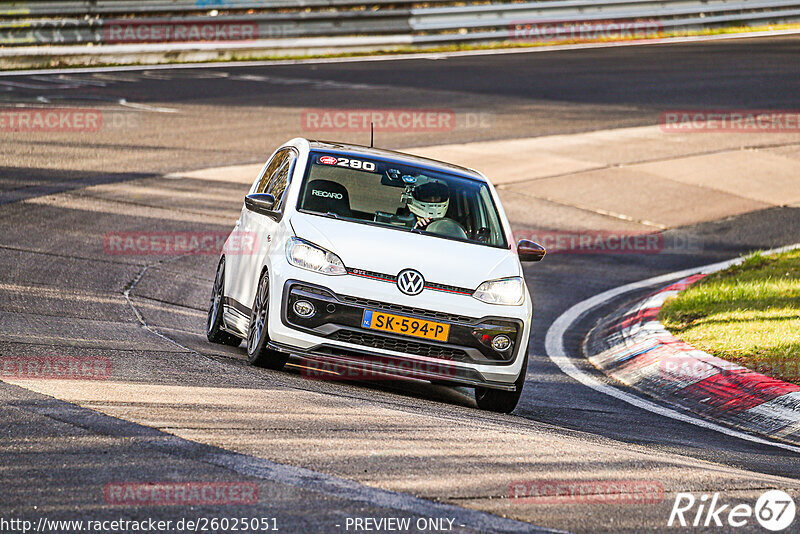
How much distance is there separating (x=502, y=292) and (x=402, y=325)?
0.78 metres

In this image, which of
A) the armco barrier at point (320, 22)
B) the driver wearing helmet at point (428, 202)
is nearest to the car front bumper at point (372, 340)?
the driver wearing helmet at point (428, 202)

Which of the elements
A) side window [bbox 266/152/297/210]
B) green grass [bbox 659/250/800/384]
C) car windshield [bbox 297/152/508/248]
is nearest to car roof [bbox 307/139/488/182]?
car windshield [bbox 297/152/508/248]

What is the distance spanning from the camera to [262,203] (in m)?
8.73

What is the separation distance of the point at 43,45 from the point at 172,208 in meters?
12.0

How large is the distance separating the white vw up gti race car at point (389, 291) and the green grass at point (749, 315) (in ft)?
7.15

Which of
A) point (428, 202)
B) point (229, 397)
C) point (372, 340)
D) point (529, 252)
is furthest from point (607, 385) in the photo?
point (229, 397)

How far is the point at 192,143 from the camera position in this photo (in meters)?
18.9

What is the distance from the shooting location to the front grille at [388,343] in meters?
7.92

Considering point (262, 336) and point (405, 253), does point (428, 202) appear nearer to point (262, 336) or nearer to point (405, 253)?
point (405, 253)

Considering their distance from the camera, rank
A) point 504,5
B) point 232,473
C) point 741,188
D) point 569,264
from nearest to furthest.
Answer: point 232,473 → point 569,264 → point 741,188 → point 504,5

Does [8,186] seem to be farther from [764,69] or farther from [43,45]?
[764,69]

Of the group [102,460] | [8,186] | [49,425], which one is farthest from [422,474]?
[8,186]

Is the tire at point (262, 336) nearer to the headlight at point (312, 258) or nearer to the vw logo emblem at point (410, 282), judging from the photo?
the headlight at point (312, 258)

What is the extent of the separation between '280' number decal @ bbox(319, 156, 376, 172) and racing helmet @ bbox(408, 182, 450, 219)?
39 cm
